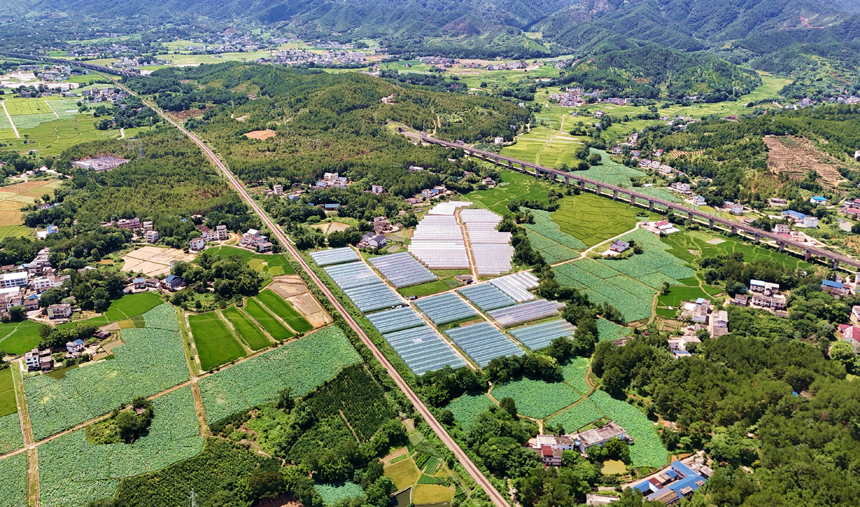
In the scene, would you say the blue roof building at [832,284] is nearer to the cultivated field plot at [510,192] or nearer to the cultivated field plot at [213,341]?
the cultivated field plot at [510,192]

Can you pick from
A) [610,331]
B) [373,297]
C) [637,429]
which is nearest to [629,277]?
[610,331]

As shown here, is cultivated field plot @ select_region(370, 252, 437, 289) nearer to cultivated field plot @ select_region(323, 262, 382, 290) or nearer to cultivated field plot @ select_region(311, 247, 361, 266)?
cultivated field plot @ select_region(323, 262, 382, 290)

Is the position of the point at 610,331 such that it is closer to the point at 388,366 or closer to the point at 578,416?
the point at 578,416

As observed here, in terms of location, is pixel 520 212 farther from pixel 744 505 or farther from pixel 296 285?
pixel 744 505

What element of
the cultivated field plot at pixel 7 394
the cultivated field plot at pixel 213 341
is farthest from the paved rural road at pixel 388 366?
the cultivated field plot at pixel 7 394

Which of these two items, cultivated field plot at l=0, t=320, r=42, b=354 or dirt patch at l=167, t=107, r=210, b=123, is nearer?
cultivated field plot at l=0, t=320, r=42, b=354

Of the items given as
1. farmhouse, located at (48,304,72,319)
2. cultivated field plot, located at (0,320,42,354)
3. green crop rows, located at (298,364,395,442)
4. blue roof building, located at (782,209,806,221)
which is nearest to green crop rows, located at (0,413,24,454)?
cultivated field plot, located at (0,320,42,354)

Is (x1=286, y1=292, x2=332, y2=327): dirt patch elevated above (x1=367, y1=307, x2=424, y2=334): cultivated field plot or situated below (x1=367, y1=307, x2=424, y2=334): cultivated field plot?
below

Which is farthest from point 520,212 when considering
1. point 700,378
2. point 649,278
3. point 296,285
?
point 700,378
